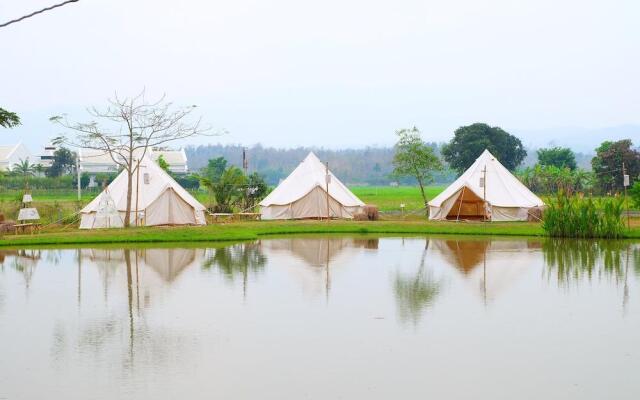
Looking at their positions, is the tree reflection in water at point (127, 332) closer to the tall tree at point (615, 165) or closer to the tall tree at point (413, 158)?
the tall tree at point (413, 158)

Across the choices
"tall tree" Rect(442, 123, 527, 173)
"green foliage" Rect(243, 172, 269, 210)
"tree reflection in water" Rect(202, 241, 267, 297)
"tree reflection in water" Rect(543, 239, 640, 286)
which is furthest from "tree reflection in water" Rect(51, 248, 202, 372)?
"tall tree" Rect(442, 123, 527, 173)

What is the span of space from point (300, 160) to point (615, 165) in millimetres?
95071

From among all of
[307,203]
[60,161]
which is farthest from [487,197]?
[60,161]

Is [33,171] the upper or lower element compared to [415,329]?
upper

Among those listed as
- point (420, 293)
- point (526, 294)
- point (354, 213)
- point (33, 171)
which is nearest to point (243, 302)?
point (420, 293)

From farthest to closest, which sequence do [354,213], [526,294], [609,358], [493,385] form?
1. [354,213]
2. [526,294]
3. [609,358]
4. [493,385]

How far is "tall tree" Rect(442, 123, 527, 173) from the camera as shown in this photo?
6008cm

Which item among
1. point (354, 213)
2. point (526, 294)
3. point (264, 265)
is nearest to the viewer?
point (526, 294)

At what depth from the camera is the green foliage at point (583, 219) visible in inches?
1013

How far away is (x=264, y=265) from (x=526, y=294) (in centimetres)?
633

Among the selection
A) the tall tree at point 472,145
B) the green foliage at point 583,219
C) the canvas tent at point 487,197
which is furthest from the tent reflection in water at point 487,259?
the tall tree at point 472,145

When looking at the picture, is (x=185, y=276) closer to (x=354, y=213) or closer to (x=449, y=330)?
(x=449, y=330)

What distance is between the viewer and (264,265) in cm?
1961

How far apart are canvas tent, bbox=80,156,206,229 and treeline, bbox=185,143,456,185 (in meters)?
78.7
